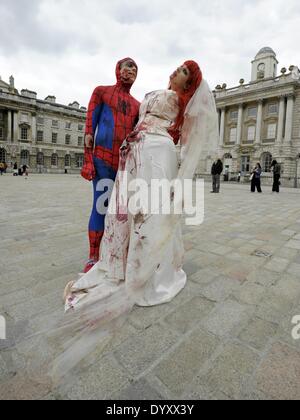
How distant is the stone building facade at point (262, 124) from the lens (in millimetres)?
31578

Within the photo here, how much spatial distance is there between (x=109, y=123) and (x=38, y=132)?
46326mm

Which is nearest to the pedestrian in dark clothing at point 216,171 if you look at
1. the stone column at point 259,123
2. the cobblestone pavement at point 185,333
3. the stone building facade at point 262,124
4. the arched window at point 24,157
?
the cobblestone pavement at point 185,333

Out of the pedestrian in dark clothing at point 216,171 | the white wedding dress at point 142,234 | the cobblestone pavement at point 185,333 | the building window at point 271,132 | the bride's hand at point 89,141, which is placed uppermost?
the building window at point 271,132

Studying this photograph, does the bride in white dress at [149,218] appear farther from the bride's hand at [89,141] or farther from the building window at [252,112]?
the building window at [252,112]

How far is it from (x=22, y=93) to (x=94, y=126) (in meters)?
49.4

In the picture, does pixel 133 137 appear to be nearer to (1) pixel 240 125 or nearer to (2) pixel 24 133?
(1) pixel 240 125

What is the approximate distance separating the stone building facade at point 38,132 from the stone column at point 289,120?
1377 inches

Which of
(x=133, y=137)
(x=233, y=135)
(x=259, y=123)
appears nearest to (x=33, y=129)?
(x=233, y=135)

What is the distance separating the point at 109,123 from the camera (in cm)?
200

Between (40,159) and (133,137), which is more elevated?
(40,159)

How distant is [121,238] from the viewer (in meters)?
1.92

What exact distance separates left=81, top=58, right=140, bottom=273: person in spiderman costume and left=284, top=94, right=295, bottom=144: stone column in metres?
35.7

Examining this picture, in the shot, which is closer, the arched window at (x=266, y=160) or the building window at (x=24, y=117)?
the arched window at (x=266, y=160)
